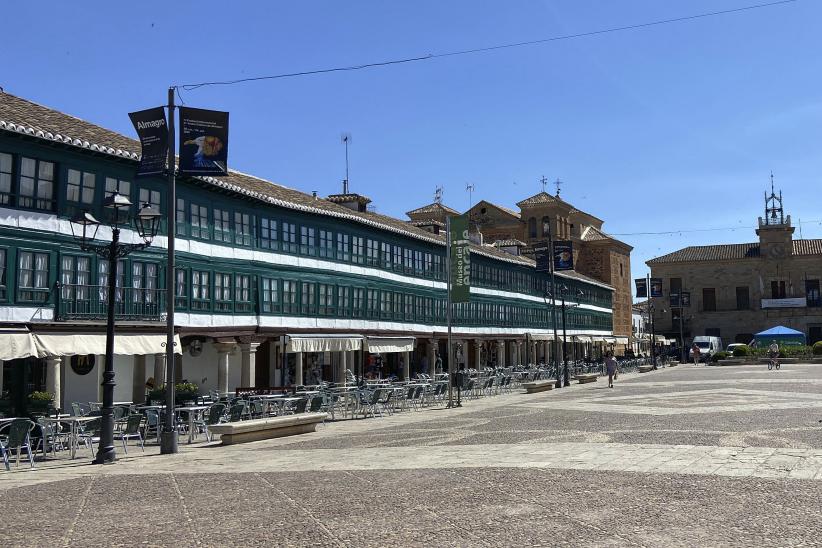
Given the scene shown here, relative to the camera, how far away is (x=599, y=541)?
25.5 feet

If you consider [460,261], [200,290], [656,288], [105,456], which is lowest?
[105,456]

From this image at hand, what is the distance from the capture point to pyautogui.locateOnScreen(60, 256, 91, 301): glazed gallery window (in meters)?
24.1

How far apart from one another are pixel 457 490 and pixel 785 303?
313 ft

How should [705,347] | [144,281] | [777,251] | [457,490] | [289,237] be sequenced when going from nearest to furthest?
1. [457,490]
2. [144,281]
3. [289,237]
4. [705,347]
5. [777,251]

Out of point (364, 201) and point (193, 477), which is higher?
point (364, 201)

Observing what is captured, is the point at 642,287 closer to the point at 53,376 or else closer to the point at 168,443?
the point at 53,376

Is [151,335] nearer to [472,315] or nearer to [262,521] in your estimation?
[262,521]

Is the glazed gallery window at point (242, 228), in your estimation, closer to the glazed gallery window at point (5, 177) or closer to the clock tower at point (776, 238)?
the glazed gallery window at point (5, 177)

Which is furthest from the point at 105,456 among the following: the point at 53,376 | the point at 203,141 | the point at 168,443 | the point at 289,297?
the point at 289,297

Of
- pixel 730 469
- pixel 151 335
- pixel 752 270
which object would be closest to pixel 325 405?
pixel 151 335

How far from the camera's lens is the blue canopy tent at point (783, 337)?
7356 centimetres

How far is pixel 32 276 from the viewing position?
23312mm

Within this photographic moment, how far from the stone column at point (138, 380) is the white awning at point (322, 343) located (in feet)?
20.7

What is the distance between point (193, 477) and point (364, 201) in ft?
108
